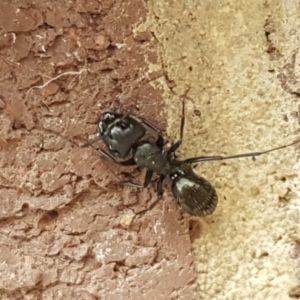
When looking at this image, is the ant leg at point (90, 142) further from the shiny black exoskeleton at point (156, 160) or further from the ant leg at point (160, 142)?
the ant leg at point (160, 142)

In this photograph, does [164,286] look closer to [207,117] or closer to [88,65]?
[207,117]

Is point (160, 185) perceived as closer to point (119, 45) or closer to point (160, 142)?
point (160, 142)

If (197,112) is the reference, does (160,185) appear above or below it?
below

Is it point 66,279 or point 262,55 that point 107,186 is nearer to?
point 66,279

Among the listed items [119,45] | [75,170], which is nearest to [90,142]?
[75,170]

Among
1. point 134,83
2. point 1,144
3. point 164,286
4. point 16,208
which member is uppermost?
point 134,83

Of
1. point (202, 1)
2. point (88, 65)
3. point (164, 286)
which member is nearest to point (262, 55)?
point (202, 1)

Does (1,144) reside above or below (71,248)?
above
